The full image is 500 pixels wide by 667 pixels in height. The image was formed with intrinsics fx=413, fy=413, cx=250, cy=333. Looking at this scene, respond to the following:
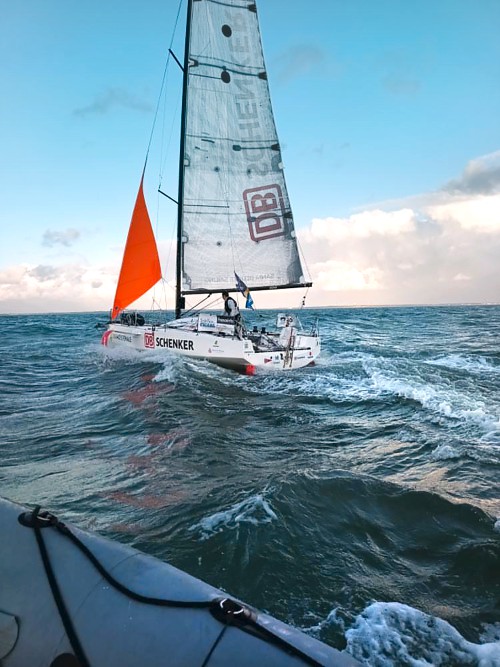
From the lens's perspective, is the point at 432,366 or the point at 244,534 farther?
the point at 432,366

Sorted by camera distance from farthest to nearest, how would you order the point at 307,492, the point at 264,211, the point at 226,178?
the point at 264,211 < the point at 226,178 < the point at 307,492

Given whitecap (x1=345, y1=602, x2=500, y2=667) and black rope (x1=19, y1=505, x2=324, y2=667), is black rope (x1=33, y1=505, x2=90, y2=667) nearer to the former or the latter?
black rope (x1=19, y1=505, x2=324, y2=667)

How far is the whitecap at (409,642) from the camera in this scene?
258cm

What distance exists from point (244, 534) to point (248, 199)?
1332 centimetres

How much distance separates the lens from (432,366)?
14297mm

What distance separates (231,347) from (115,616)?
10507mm

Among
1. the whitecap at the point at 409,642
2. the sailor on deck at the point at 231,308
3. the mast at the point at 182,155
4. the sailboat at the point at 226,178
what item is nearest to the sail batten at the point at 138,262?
the sailboat at the point at 226,178

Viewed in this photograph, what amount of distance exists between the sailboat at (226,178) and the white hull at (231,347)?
1.48 feet

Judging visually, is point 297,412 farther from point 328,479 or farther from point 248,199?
point 248,199

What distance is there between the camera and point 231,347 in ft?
41.1

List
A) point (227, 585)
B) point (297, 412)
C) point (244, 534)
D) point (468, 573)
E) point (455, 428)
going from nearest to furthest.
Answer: point (227, 585)
point (468, 573)
point (244, 534)
point (455, 428)
point (297, 412)

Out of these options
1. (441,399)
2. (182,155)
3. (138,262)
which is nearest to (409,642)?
(441,399)

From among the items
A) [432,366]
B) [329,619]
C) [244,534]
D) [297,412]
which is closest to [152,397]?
[297,412]

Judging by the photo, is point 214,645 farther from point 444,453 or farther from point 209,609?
point 444,453
